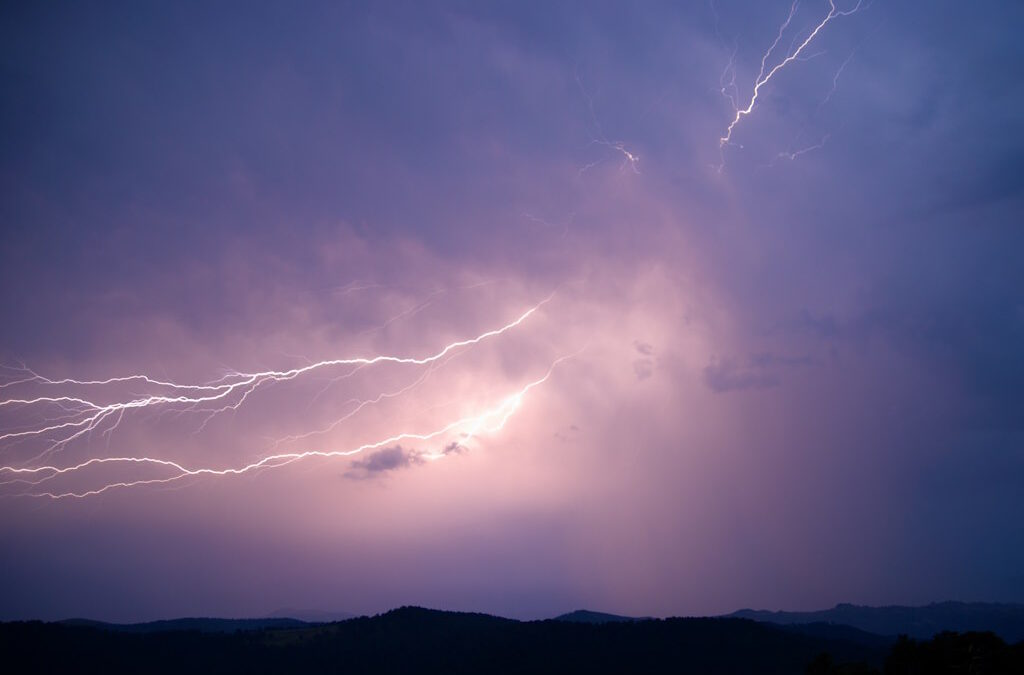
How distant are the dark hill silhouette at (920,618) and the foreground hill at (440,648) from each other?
64.1m

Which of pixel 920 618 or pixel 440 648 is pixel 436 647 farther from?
pixel 920 618

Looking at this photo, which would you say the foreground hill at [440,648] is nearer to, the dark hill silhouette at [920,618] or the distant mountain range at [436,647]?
the distant mountain range at [436,647]

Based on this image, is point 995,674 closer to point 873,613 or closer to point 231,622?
point 231,622

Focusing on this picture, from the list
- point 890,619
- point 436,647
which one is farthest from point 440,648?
point 890,619

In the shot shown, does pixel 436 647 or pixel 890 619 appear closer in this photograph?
pixel 436 647

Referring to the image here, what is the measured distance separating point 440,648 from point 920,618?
11016 cm

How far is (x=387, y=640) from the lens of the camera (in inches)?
2224

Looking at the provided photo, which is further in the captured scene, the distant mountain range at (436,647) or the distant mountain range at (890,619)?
the distant mountain range at (890,619)

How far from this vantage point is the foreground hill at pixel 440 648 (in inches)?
1932

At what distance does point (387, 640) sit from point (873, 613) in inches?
4445

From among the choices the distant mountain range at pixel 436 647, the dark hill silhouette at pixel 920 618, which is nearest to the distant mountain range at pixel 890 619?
the dark hill silhouette at pixel 920 618

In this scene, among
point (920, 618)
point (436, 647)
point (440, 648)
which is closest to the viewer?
point (440, 648)

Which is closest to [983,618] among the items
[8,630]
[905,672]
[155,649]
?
[905,672]

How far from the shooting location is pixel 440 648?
2165 inches
